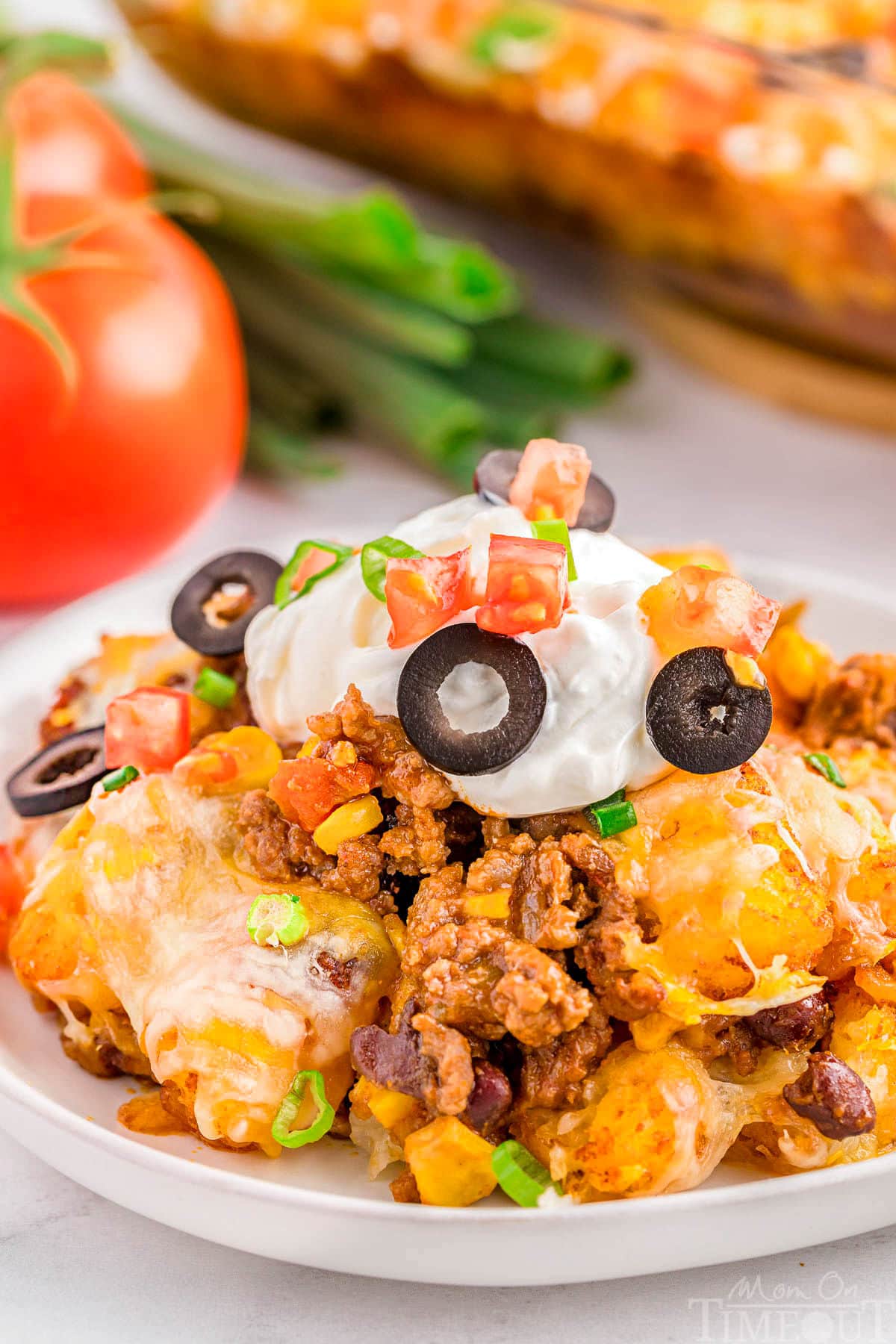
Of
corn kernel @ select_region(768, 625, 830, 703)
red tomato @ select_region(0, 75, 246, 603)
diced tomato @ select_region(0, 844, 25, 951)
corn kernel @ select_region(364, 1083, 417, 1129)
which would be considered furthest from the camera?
red tomato @ select_region(0, 75, 246, 603)

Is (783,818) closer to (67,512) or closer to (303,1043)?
(303,1043)

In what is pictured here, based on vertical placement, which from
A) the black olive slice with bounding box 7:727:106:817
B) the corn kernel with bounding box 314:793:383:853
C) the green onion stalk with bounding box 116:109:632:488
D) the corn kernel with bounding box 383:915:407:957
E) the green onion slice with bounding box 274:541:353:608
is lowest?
the green onion stalk with bounding box 116:109:632:488

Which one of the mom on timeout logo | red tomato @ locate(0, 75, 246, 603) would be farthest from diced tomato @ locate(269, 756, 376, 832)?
red tomato @ locate(0, 75, 246, 603)

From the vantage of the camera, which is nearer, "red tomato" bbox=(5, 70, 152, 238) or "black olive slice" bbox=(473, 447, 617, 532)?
"black olive slice" bbox=(473, 447, 617, 532)

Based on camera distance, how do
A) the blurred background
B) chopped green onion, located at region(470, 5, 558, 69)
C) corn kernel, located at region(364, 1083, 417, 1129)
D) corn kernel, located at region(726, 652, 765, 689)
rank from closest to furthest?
corn kernel, located at region(364, 1083, 417, 1129), corn kernel, located at region(726, 652, 765, 689), the blurred background, chopped green onion, located at region(470, 5, 558, 69)

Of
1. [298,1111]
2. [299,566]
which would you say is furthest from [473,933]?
[299,566]

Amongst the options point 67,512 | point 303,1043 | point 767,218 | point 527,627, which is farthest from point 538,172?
point 303,1043

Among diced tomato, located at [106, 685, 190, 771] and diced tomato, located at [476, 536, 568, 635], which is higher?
diced tomato, located at [476, 536, 568, 635]

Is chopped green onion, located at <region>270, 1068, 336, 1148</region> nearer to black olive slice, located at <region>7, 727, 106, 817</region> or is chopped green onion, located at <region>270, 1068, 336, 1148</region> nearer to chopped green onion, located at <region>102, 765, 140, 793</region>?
chopped green onion, located at <region>102, 765, 140, 793</region>
